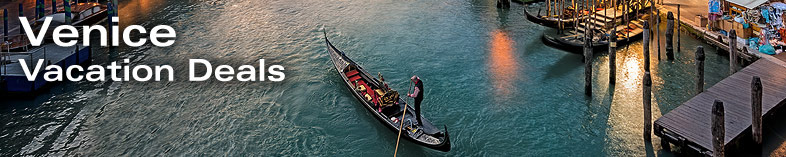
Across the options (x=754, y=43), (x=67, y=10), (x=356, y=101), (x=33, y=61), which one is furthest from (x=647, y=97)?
(x=67, y=10)

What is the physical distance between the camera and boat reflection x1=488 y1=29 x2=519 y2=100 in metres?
22.0

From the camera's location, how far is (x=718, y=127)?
1323cm

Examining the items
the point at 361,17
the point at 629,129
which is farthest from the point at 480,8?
the point at 629,129

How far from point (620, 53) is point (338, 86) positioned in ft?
40.2

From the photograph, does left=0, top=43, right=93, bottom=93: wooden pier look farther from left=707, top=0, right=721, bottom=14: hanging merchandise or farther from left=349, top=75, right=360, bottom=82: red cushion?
left=707, top=0, right=721, bottom=14: hanging merchandise

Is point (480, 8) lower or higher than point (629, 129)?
higher

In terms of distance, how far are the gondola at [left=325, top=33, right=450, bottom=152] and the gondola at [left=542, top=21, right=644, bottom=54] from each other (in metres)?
9.52

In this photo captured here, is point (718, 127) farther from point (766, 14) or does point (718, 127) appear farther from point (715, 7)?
point (715, 7)

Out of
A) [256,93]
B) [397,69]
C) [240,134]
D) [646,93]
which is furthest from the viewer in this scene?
[397,69]

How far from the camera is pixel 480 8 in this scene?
3559 cm

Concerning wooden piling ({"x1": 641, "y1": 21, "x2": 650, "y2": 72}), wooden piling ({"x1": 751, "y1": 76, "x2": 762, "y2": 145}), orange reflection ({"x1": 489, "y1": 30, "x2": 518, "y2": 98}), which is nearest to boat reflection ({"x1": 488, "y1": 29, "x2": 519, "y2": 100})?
orange reflection ({"x1": 489, "y1": 30, "x2": 518, "y2": 98})

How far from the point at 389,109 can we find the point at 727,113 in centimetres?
975

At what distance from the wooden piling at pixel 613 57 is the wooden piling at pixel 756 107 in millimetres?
5866

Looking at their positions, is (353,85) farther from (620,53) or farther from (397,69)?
(620,53)
